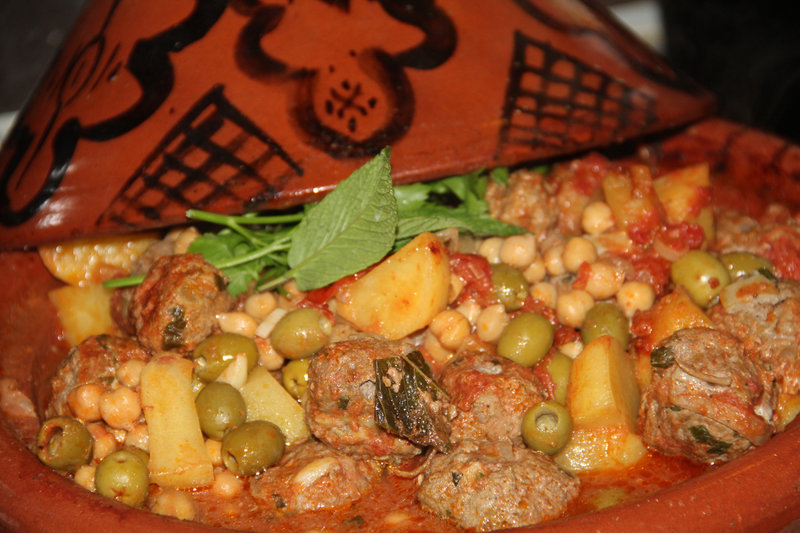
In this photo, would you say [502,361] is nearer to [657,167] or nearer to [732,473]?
[732,473]

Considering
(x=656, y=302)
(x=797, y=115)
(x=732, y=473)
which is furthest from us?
(x=797, y=115)

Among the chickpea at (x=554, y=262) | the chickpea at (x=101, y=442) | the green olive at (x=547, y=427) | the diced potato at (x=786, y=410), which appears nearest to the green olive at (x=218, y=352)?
the chickpea at (x=101, y=442)

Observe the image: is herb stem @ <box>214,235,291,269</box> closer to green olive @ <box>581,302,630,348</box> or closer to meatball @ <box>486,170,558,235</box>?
meatball @ <box>486,170,558,235</box>

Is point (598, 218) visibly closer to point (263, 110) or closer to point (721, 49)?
point (263, 110)

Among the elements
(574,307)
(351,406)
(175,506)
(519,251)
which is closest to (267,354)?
(351,406)

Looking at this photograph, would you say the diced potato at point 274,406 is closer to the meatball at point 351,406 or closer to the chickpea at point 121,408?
the meatball at point 351,406

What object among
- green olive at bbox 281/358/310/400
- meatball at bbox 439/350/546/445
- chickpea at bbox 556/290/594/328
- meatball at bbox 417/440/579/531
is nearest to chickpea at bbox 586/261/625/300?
chickpea at bbox 556/290/594/328

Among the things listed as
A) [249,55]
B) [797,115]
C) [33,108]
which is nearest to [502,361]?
[249,55]
